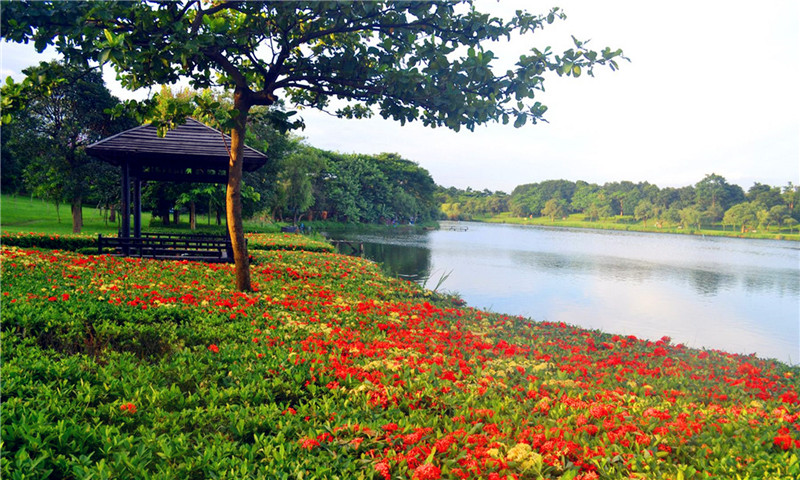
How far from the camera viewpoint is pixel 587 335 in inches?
296

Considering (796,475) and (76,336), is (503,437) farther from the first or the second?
(76,336)

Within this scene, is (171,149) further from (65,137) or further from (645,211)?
(645,211)

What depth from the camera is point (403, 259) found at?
26.7 metres

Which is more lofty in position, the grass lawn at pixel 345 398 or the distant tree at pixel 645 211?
the distant tree at pixel 645 211

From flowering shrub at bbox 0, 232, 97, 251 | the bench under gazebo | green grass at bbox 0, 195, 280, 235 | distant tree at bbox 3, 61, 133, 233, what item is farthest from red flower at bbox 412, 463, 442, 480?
distant tree at bbox 3, 61, 133, 233

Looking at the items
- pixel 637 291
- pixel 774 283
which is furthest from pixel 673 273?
pixel 637 291

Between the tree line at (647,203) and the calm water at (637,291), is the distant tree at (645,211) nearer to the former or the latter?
the tree line at (647,203)

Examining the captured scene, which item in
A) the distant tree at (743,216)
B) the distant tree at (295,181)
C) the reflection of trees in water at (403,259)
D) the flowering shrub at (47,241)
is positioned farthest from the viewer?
the distant tree at (743,216)

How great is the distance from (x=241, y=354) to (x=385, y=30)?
5322 mm

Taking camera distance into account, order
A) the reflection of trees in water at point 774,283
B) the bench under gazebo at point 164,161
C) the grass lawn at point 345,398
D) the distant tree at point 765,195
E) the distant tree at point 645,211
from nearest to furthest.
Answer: the grass lawn at point 345,398
the bench under gazebo at point 164,161
the reflection of trees in water at point 774,283
the distant tree at point 765,195
the distant tree at point 645,211

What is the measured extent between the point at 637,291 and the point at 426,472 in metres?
20.0

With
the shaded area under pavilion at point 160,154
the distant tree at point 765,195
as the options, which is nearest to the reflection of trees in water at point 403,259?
the shaded area under pavilion at point 160,154

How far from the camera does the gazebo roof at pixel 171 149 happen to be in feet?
40.2

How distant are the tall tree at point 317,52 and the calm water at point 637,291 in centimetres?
911
